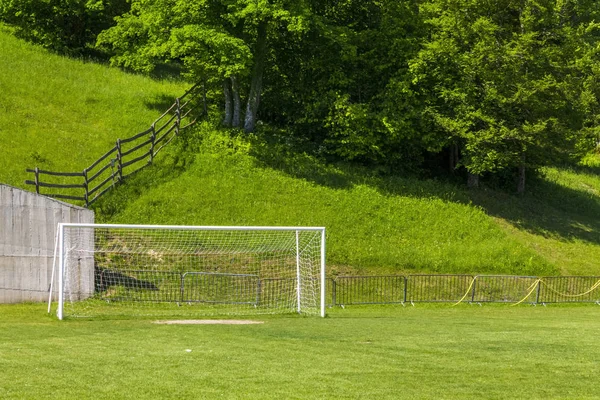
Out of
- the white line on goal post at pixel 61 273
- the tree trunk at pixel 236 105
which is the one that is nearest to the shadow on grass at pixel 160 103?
the tree trunk at pixel 236 105

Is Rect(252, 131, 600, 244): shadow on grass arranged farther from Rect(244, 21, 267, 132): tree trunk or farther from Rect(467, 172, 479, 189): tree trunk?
Rect(244, 21, 267, 132): tree trunk

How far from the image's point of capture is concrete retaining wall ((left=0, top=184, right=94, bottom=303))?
24469 millimetres

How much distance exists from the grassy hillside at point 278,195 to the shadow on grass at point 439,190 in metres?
0.09

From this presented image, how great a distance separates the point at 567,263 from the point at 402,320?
16414 millimetres

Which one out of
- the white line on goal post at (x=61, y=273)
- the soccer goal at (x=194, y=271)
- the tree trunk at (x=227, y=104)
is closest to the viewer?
the white line on goal post at (x=61, y=273)

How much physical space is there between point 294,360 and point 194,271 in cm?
1427

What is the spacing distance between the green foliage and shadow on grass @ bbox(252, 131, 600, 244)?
1491 cm

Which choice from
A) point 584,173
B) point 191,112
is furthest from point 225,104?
point 584,173

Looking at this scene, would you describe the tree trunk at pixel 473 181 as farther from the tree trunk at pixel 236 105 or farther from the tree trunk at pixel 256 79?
the tree trunk at pixel 236 105

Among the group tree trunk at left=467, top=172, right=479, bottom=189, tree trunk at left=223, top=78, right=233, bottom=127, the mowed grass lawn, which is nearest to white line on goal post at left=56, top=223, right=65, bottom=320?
the mowed grass lawn

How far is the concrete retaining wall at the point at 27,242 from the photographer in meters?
24.5

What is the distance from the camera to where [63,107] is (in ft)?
132

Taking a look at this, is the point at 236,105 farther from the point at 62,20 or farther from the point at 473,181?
the point at 62,20

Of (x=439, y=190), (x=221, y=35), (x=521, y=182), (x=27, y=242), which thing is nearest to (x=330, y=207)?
(x=439, y=190)
